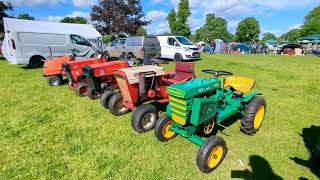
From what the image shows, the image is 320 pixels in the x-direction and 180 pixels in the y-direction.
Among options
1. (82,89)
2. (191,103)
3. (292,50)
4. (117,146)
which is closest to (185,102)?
(191,103)

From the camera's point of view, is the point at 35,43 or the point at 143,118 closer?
the point at 143,118

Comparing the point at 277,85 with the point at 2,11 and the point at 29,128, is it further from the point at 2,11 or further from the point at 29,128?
the point at 2,11

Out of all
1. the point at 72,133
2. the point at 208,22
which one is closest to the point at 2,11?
the point at 72,133

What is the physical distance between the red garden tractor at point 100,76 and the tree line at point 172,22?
73.6 feet

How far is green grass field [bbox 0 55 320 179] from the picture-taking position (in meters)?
3.49

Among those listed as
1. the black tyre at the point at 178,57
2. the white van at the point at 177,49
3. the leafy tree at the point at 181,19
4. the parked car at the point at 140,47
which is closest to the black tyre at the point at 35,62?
the parked car at the point at 140,47

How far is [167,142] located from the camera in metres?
4.31

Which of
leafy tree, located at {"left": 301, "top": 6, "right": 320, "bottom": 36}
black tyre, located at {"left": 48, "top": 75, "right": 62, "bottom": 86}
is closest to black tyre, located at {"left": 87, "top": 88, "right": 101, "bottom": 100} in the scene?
black tyre, located at {"left": 48, "top": 75, "right": 62, "bottom": 86}

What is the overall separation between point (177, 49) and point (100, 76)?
34.4 feet

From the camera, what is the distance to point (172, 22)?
45.6 metres

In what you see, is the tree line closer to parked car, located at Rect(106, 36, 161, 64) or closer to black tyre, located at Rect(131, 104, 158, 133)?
parked car, located at Rect(106, 36, 161, 64)

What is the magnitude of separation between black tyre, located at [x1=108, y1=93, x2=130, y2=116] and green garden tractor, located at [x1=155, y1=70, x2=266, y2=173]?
1.71 metres

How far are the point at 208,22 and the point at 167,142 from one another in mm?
83291

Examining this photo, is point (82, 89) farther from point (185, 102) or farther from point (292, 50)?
point (292, 50)
